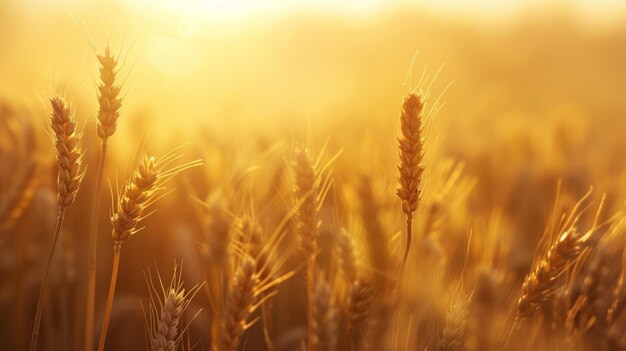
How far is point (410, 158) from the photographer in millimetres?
1488

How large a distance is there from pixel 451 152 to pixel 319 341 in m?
2.93

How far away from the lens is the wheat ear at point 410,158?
1449 mm

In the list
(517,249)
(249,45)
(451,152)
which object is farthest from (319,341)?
(249,45)

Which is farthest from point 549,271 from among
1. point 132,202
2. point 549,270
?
point 132,202

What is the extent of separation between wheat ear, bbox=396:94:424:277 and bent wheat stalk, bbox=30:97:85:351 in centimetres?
76

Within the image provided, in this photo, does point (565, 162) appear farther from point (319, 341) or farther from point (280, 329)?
point (319, 341)

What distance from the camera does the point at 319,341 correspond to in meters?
1.38

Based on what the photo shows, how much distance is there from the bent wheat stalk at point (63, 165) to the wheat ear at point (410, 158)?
76 centimetres

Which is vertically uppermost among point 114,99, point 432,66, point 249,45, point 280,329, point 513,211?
point 432,66

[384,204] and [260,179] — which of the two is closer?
[384,204]

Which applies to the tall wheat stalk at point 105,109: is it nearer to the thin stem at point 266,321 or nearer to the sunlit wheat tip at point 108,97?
the sunlit wheat tip at point 108,97

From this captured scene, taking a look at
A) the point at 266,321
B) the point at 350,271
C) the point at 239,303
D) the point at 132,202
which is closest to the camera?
the point at 239,303

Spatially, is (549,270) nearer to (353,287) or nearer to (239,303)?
(353,287)

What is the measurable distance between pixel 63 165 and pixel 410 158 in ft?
2.70
